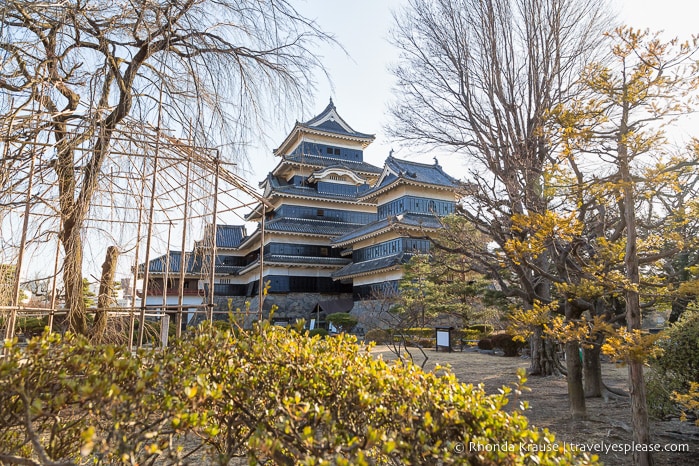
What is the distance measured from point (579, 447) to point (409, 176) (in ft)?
66.0

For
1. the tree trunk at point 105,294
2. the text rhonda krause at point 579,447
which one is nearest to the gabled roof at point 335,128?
the tree trunk at point 105,294

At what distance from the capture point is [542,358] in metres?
10.2

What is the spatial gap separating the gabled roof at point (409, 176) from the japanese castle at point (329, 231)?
0.19ft

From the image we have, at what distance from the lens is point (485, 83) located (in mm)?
8289

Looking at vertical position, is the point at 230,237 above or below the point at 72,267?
above

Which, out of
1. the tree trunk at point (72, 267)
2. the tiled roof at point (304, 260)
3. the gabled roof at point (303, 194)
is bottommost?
the tree trunk at point (72, 267)

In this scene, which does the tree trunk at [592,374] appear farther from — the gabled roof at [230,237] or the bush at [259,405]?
the gabled roof at [230,237]

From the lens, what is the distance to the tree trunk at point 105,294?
4964mm

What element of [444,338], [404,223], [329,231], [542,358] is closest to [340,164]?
[329,231]

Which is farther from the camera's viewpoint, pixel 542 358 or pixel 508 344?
pixel 508 344

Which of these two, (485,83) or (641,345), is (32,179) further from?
(485,83)

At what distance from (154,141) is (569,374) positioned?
5.90 metres

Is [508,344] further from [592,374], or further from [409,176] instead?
[409,176]

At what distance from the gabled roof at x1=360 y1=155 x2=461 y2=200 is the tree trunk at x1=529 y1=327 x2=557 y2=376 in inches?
470
